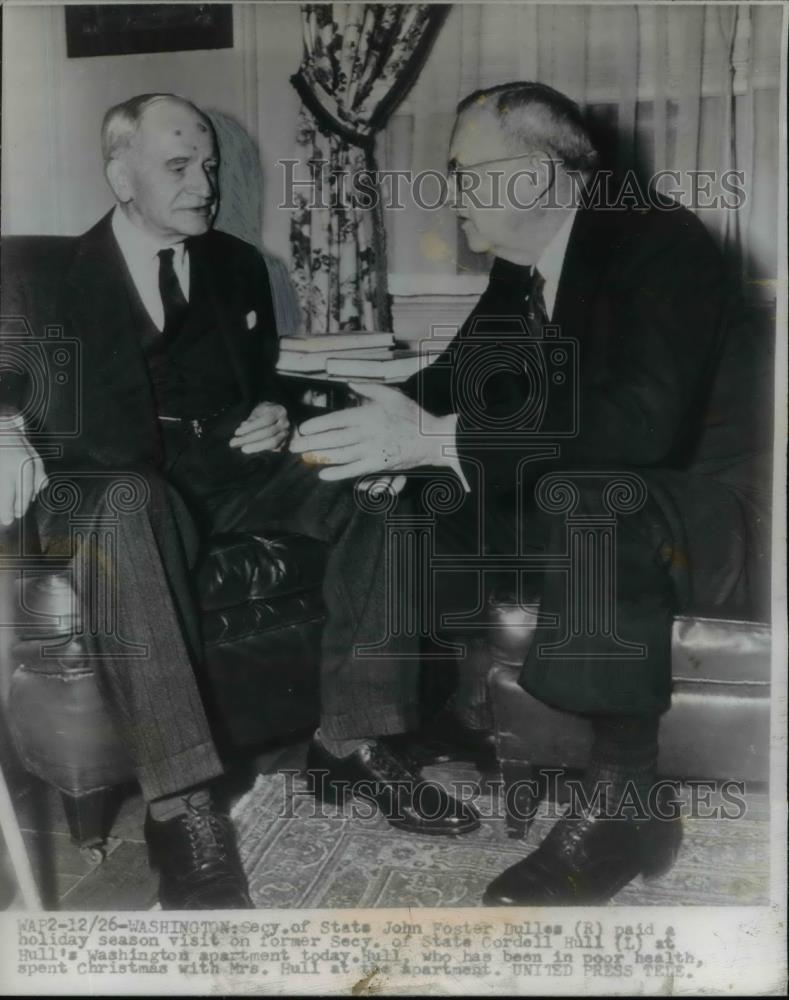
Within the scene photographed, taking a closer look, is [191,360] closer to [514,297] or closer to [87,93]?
[87,93]

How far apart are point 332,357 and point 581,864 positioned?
1.19 metres

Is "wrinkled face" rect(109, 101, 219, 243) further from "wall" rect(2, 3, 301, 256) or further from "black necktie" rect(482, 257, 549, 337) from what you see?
"black necktie" rect(482, 257, 549, 337)

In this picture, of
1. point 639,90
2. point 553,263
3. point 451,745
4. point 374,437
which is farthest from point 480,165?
point 451,745

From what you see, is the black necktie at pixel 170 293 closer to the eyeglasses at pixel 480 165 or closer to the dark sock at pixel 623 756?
the eyeglasses at pixel 480 165

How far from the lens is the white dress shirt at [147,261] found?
259 centimetres

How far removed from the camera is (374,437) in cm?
261

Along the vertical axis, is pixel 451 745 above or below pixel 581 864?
above

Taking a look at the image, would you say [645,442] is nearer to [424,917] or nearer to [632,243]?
[632,243]

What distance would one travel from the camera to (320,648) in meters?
2.63

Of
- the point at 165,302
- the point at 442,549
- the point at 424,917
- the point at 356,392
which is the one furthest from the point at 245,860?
the point at 165,302

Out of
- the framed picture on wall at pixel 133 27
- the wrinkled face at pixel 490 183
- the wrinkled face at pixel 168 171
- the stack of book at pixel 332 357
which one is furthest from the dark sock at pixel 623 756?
the framed picture on wall at pixel 133 27

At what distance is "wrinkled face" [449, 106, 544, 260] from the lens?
255cm

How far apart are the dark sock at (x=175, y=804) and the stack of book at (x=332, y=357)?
0.92m

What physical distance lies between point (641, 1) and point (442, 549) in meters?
1.20
